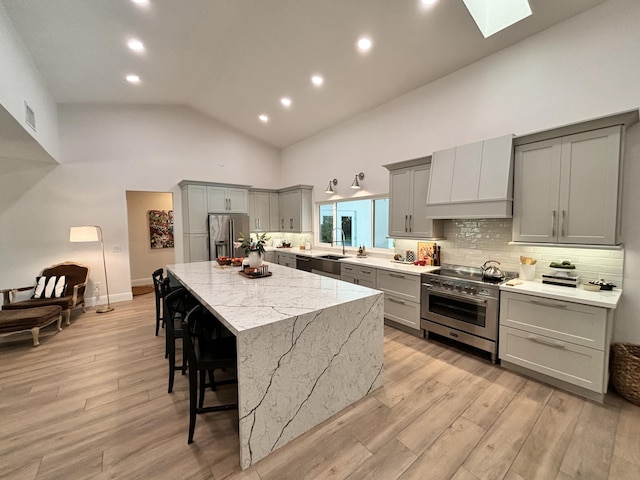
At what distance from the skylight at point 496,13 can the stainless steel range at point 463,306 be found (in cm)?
272

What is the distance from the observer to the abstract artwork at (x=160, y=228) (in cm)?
661

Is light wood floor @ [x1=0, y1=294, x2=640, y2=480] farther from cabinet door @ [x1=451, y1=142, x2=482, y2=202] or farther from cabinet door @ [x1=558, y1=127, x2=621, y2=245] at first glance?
cabinet door @ [x1=451, y1=142, x2=482, y2=202]

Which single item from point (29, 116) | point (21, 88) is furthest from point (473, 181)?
point (29, 116)

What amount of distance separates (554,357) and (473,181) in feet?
6.18

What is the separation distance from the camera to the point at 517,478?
156cm

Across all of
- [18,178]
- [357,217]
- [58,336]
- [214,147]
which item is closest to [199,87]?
[214,147]

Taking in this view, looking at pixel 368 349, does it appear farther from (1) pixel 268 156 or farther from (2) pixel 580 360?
(1) pixel 268 156

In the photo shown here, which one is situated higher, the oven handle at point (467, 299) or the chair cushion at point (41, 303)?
the oven handle at point (467, 299)

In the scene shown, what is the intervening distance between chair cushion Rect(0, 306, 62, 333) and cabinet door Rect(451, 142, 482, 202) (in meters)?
5.41

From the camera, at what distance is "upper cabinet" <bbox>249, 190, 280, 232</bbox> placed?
20.9ft

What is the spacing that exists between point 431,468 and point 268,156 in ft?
22.0

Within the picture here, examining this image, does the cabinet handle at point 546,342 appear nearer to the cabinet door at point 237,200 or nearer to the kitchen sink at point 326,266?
the kitchen sink at point 326,266

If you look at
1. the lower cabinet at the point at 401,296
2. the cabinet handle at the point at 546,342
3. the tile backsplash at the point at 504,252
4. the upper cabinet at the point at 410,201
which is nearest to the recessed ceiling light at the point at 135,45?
the upper cabinet at the point at 410,201

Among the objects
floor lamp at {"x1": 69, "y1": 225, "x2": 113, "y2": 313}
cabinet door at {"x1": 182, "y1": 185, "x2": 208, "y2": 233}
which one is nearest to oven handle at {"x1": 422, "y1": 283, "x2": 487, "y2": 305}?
cabinet door at {"x1": 182, "y1": 185, "x2": 208, "y2": 233}
